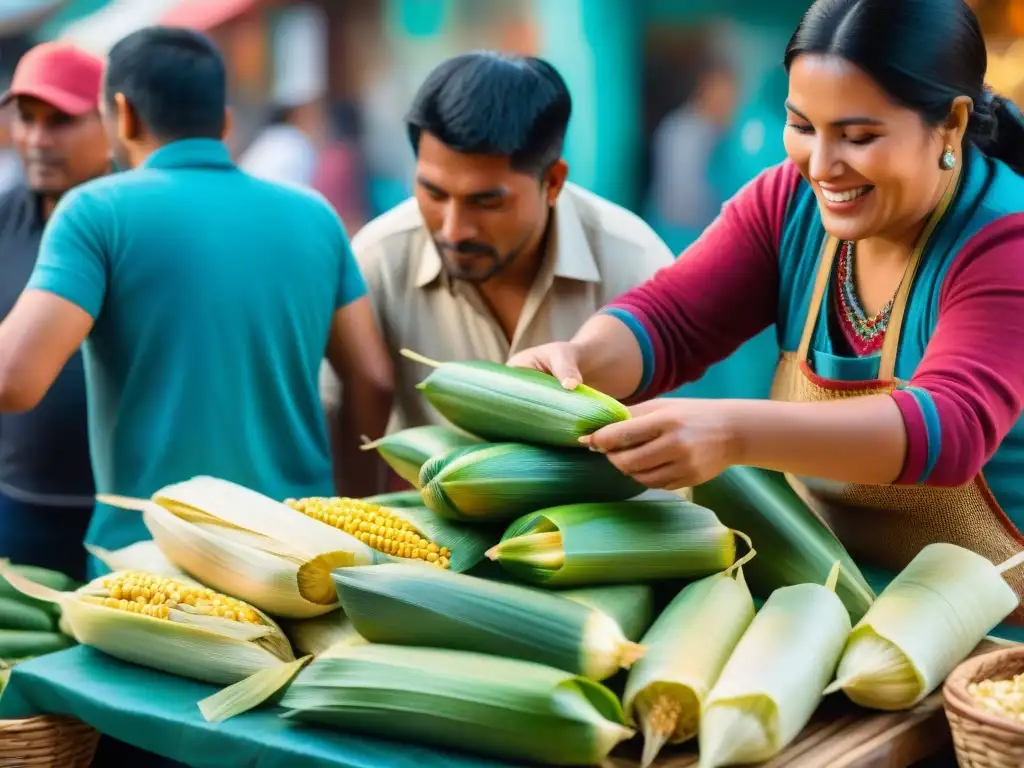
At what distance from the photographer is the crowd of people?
1646 mm

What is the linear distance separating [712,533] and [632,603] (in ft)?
0.50

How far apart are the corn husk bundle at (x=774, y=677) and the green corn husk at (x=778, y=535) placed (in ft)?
0.36

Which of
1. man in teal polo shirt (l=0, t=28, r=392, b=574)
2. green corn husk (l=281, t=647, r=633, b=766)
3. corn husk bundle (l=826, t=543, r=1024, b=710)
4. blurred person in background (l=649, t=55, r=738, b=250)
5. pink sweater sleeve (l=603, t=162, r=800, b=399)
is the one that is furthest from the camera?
blurred person in background (l=649, t=55, r=738, b=250)

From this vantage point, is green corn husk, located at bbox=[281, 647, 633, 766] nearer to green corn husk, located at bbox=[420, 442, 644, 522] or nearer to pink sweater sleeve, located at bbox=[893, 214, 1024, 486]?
green corn husk, located at bbox=[420, 442, 644, 522]

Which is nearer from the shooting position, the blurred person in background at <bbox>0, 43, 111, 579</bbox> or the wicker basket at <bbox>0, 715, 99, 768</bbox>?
the wicker basket at <bbox>0, 715, 99, 768</bbox>

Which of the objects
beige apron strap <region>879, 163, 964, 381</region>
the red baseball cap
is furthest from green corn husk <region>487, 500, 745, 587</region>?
the red baseball cap

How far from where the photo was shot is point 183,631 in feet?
5.03

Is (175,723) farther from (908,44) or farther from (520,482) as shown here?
(908,44)

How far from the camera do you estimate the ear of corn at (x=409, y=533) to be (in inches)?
63.4

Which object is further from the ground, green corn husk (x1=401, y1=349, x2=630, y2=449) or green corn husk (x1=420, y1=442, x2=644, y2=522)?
green corn husk (x1=401, y1=349, x2=630, y2=449)

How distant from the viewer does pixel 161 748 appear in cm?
146

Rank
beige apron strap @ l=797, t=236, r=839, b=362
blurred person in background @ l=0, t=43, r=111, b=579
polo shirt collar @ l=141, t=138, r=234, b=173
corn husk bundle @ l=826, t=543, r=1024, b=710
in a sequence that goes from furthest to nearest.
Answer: blurred person in background @ l=0, t=43, r=111, b=579, polo shirt collar @ l=141, t=138, r=234, b=173, beige apron strap @ l=797, t=236, r=839, b=362, corn husk bundle @ l=826, t=543, r=1024, b=710

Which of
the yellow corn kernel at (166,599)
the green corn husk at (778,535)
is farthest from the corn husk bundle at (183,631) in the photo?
the green corn husk at (778,535)

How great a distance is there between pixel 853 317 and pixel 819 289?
0.26ft
